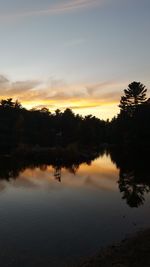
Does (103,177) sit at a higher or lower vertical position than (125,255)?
lower

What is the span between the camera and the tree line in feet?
289

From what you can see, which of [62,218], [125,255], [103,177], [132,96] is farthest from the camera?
[132,96]

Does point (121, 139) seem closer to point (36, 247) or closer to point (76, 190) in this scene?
point (76, 190)

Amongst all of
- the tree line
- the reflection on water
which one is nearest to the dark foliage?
the tree line

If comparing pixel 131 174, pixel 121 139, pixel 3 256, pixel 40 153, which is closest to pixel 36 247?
pixel 3 256

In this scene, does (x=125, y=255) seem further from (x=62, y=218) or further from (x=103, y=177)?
(x=103, y=177)

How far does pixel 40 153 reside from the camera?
76.8 m

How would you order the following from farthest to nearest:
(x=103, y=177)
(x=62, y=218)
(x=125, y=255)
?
(x=103, y=177)
(x=62, y=218)
(x=125, y=255)

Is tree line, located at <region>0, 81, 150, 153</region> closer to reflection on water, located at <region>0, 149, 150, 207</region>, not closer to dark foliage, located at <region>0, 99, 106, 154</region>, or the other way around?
dark foliage, located at <region>0, 99, 106, 154</region>

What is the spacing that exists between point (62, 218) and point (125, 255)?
28.9 ft

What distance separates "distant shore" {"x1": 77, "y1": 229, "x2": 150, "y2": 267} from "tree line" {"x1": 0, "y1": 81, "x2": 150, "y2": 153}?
212ft

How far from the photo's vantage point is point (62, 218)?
2303cm

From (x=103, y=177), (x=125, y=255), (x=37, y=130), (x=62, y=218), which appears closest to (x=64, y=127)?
(x=37, y=130)

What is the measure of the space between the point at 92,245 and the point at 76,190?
623 inches
